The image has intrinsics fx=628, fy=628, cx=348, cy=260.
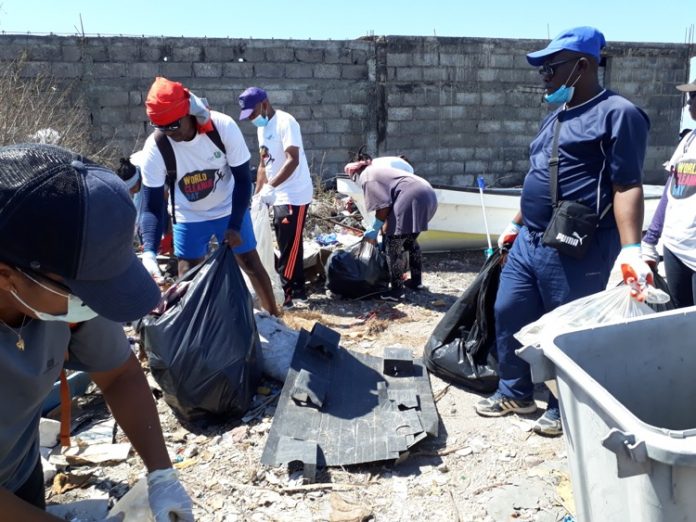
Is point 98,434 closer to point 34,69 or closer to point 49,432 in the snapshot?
point 49,432

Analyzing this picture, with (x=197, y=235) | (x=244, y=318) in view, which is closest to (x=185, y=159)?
(x=197, y=235)

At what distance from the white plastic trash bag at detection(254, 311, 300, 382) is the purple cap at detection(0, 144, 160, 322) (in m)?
2.26

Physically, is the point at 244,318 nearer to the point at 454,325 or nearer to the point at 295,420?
the point at 295,420

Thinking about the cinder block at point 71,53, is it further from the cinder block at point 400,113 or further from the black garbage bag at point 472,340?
the black garbage bag at point 472,340

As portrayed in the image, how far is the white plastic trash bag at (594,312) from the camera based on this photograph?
210cm

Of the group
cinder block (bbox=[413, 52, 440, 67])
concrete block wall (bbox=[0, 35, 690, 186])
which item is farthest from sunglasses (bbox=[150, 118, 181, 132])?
cinder block (bbox=[413, 52, 440, 67])

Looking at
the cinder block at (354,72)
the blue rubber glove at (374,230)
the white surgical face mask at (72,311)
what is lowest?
the blue rubber glove at (374,230)

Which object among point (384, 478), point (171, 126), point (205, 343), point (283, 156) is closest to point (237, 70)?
point (283, 156)

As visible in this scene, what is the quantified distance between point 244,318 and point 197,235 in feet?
3.34

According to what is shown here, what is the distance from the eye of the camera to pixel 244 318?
10.1ft

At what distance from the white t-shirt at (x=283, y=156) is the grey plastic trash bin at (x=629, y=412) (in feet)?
11.6

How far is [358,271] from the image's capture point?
16.7 feet

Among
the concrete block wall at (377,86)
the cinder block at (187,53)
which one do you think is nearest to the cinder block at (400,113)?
the concrete block wall at (377,86)

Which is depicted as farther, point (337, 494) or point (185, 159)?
point (185, 159)
